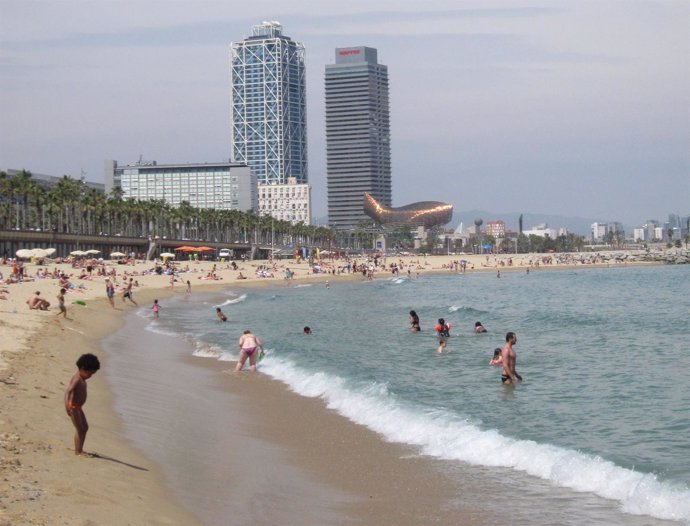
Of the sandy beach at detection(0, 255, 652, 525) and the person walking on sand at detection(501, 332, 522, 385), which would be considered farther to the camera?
the person walking on sand at detection(501, 332, 522, 385)

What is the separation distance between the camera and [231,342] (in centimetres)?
3103

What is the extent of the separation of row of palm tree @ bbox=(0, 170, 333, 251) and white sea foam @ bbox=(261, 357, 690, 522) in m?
78.9

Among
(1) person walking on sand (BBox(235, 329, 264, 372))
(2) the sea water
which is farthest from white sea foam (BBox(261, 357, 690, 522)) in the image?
(1) person walking on sand (BBox(235, 329, 264, 372))

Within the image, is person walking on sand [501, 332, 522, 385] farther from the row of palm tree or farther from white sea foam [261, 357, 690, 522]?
the row of palm tree

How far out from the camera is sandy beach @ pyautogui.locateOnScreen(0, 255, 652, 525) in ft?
28.8

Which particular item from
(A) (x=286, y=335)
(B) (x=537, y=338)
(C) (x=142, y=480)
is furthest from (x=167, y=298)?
(C) (x=142, y=480)

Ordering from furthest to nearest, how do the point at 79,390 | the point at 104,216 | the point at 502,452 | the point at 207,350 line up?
the point at 104,216
the point at 207,350
the point at 502,452
the point at 79,390

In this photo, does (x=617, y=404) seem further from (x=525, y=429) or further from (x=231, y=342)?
(x=231, y=342)

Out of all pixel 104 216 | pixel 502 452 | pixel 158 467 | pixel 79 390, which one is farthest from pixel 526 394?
pixel 104 216

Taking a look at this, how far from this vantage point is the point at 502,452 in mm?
12773

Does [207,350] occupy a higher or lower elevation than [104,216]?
lower

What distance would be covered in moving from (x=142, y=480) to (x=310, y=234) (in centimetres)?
18428

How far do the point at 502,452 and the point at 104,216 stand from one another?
109578mm

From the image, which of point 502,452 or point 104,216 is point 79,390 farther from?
point 104,216
